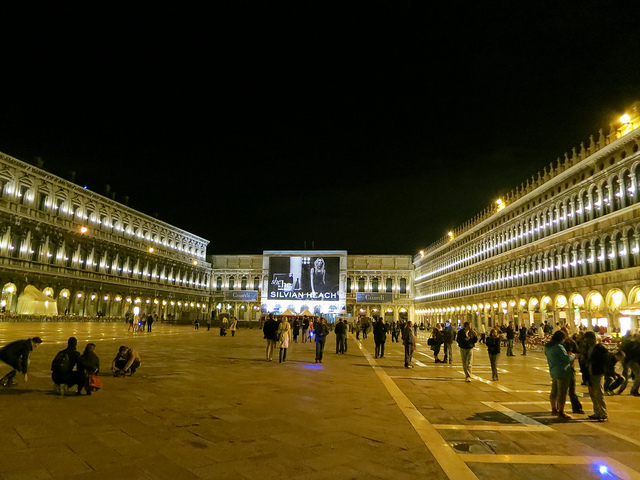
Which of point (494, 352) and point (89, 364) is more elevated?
point (494, 352)

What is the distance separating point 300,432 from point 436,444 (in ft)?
5.66

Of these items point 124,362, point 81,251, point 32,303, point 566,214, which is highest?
point 566,214

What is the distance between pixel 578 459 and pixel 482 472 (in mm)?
1375

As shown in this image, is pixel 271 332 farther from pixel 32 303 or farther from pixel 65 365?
pixel 32 303

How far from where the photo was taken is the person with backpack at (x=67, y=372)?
7934 millimetres

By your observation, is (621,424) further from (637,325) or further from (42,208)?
(42,208)

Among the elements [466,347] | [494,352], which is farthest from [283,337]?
[494,352]

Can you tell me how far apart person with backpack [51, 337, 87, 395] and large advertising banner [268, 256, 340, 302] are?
64071 millimetres

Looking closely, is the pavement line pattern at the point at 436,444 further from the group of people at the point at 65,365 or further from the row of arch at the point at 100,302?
the row of arch at the point at 100,302

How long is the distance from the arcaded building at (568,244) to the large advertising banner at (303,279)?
912 inches

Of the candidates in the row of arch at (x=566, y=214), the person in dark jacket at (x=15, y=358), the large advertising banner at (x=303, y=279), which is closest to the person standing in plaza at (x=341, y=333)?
the person in dark jacket at (x=15, y=358)

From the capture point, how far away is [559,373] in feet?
24.8

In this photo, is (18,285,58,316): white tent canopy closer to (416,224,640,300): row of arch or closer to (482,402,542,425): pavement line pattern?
(482,402,542,425): pavement line pattern

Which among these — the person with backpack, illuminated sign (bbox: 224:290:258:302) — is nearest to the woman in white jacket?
the person with backpack
